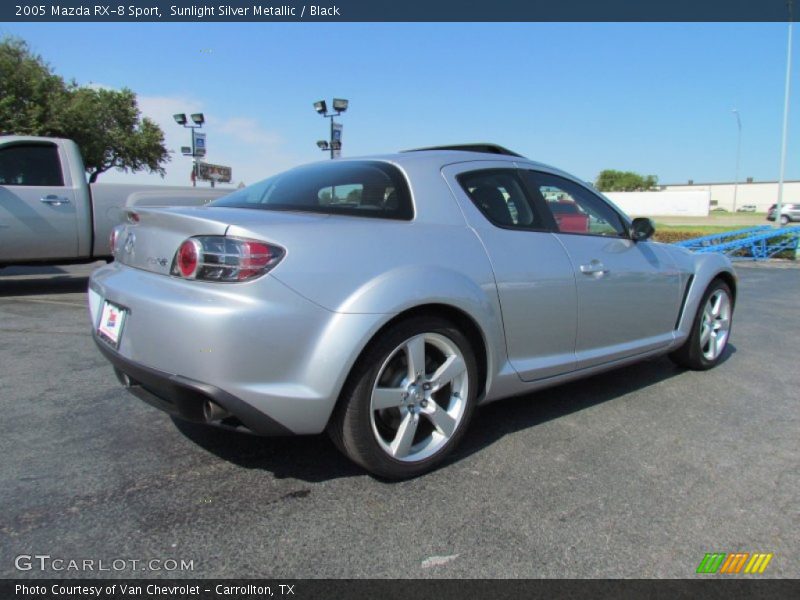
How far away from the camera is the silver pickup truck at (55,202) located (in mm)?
7207

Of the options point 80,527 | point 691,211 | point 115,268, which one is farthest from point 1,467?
point 691,211

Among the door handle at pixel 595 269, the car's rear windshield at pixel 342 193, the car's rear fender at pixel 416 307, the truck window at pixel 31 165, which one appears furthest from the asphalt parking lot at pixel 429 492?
the truck window at pixel 31 165

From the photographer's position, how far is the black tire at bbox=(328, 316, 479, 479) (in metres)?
2.43

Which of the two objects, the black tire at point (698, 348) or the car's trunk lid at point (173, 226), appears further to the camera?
the black tire at point (698, 348)

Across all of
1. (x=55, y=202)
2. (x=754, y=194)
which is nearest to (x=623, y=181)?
(x=754, y=194)

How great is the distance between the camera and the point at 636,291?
373 cm

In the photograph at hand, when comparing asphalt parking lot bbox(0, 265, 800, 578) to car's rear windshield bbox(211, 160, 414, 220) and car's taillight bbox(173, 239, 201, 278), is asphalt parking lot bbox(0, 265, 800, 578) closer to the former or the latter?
car's taillight bbox(173, 239, 201, 278)

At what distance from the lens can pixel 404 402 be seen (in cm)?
259

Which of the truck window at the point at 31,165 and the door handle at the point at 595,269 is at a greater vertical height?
the truck window at the point at 31,165

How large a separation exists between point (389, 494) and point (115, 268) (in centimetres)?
170

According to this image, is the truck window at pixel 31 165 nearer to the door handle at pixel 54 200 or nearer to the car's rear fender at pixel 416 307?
the door handle at pixel 54 200

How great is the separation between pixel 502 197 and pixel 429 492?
5.30 feet

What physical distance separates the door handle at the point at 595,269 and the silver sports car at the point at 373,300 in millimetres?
14

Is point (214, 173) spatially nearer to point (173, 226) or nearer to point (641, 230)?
point (641, 230)
